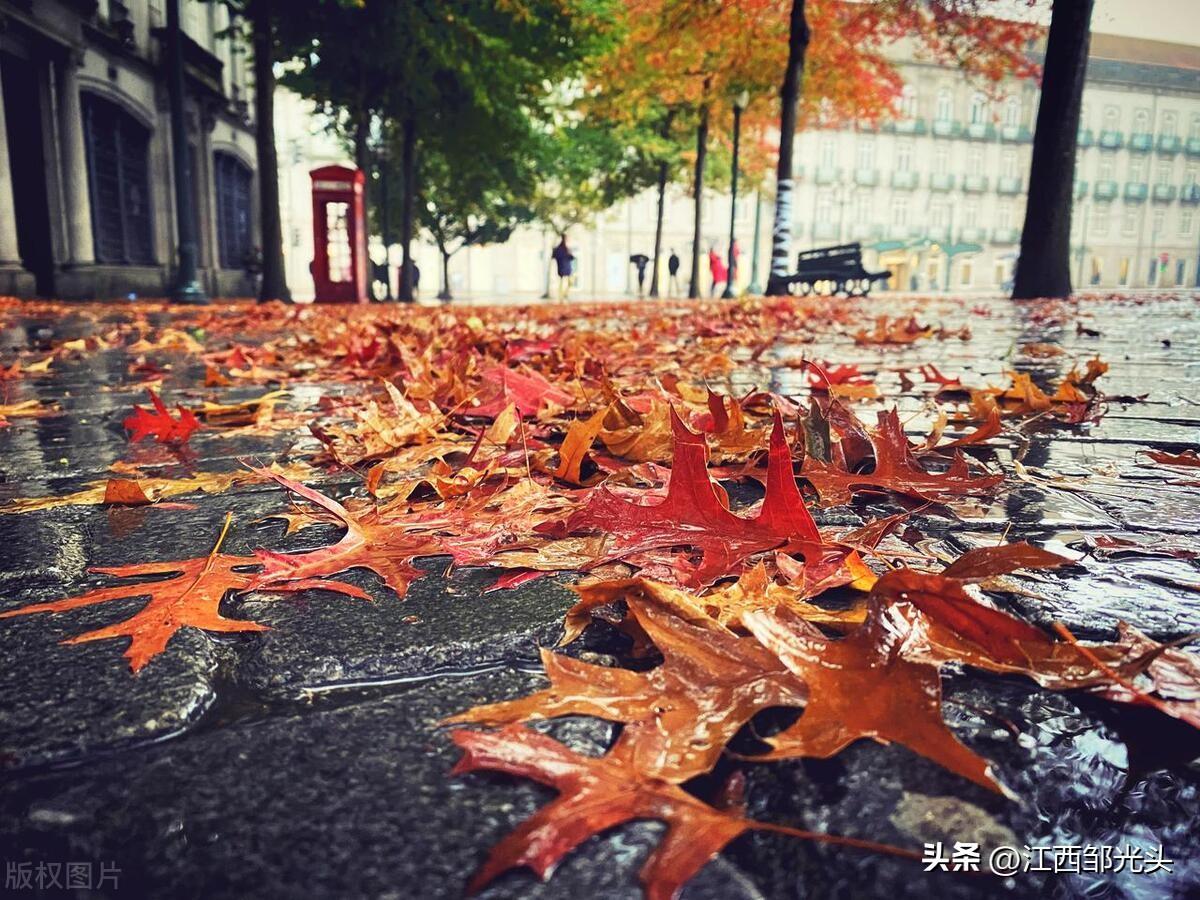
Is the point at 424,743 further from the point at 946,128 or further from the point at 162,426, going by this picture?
the point at 946,128

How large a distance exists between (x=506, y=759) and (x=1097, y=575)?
848mm

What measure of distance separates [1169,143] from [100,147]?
72.7m

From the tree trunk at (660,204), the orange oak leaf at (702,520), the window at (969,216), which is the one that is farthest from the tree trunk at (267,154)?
the window at (969,216)

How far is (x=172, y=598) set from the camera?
1038 mm

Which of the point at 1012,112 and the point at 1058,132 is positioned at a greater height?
the point at 1012,112

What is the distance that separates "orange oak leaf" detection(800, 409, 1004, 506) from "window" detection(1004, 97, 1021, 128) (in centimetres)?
7238

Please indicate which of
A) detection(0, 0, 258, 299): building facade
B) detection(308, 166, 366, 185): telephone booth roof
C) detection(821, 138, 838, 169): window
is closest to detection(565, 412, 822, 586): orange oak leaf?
detection(0, 0, 258, 299): building facade

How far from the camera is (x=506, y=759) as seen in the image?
2.15 feet

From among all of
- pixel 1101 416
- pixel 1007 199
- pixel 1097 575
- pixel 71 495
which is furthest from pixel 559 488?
pixel 1007 199

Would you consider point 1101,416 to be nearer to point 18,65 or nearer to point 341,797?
point 341,797

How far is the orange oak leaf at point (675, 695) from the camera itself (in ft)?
2.16

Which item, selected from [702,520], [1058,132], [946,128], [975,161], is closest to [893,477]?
[702,520]

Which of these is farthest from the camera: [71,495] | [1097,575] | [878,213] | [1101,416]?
[878,213]

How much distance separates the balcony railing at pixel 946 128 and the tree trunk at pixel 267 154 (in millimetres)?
59022
